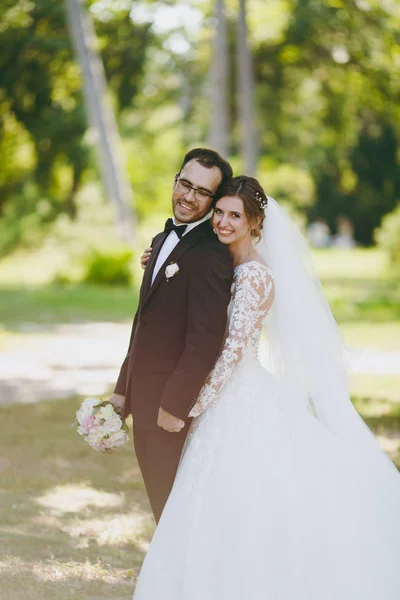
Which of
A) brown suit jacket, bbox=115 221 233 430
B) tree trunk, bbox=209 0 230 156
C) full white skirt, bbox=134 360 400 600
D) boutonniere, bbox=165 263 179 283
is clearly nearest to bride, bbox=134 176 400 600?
full white skirt, bbox=134 360 400 600

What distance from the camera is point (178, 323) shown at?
354 cm

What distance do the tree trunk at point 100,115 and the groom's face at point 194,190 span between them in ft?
60.0

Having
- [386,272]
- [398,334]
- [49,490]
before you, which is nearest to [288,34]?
[386,272]

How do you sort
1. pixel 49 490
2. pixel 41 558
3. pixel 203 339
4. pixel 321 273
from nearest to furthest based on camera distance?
pixel 203 339, pixel 41 558, pixel 49 490, pixel 321 273

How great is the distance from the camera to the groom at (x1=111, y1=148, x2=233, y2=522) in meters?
3.41

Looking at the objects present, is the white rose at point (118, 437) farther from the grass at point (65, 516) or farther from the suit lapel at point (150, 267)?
the grass at point (65, 516)

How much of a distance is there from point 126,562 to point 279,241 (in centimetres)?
198

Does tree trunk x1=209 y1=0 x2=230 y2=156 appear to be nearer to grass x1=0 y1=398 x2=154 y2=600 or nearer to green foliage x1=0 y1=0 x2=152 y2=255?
green foliage x1=0 y1=0 x2=152 y2=255

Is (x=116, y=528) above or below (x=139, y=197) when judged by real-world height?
below

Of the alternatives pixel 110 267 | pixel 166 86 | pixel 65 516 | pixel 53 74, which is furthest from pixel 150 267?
pixel 166 86

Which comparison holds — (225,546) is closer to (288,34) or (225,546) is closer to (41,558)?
(41,558)

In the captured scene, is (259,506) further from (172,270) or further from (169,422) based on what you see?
(172,270)

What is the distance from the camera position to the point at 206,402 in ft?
11.6

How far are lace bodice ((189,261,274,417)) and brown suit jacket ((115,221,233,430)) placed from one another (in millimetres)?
53
